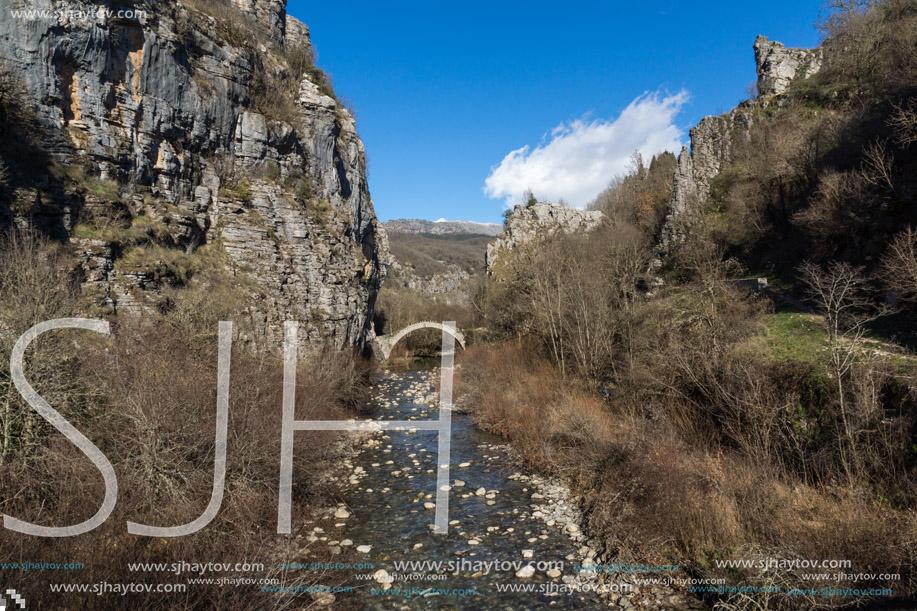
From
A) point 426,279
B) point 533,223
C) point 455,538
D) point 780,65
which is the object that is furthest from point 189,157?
point 426,279

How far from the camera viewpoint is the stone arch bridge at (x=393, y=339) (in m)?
35.3

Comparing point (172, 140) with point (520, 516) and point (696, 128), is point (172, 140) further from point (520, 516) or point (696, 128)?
point (696, 128)

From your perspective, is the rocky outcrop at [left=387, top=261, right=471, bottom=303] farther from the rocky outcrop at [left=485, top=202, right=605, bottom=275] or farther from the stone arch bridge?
the stone arch bridge

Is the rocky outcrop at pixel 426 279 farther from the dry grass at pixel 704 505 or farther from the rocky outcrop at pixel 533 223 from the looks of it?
the dry grass at pixel 704 505

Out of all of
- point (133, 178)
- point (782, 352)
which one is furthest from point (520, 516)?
point (133, 178)

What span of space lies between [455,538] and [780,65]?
4225 centimetres

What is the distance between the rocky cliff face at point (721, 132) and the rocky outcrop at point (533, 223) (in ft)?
39.3

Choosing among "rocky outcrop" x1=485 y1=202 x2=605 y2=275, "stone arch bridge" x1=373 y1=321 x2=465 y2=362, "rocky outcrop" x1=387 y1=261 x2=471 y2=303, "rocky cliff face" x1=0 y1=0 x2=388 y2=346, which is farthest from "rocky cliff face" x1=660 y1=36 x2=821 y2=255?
"rocky outcrop" x1=387 y1=261 x2=471 y2=303

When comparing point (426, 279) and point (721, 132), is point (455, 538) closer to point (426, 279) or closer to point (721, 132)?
point (721, 132)

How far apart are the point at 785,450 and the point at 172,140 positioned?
81.4ft

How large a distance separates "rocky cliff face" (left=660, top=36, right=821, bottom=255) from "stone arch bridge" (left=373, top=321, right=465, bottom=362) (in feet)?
58.4

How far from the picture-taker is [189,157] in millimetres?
20547

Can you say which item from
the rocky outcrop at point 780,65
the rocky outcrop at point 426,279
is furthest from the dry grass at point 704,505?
the rocky outcrop at point 426,279

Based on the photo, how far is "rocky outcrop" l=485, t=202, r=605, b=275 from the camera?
42438 mm
